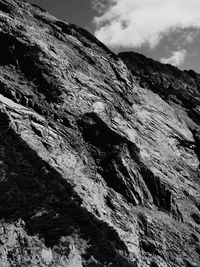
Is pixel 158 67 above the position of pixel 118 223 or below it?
above

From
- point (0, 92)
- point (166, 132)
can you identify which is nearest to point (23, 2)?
point (0, 92)

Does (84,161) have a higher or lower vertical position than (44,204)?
higher

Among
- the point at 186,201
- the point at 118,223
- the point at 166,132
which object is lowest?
the point at 118,223

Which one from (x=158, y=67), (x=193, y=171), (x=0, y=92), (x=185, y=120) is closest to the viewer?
(x=0, y=92)

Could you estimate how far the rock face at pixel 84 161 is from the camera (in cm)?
2586

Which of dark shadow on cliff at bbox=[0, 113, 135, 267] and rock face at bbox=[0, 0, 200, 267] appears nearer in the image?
dark shadow on cliff at bbox=[0, 113, 135, 267]

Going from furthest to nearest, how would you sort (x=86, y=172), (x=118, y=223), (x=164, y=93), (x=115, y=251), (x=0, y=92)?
(x=164, y=93) < (x=0, y=92) < (x=86, y=172) < (x=118, y=223) < (x=115, y=251)

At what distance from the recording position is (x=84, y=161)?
35781mm

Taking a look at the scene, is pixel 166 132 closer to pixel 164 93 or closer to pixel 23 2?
pixel 164 93

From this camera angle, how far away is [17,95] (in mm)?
37812

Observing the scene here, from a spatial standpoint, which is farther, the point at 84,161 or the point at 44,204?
the point at 84,161

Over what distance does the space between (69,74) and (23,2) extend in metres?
19.4

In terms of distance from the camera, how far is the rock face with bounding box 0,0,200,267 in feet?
84.8

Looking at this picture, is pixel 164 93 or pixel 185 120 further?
pixel 164 93
